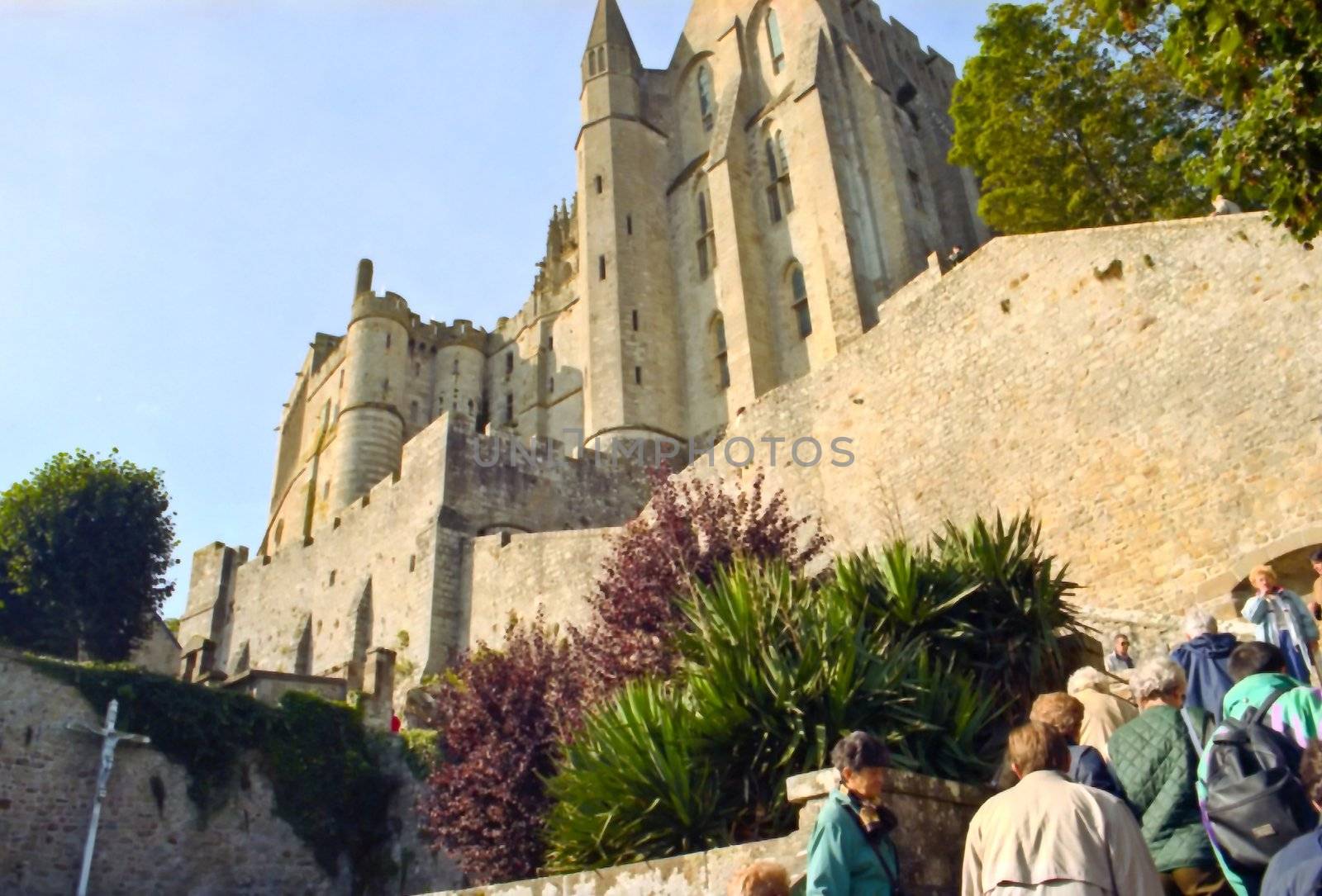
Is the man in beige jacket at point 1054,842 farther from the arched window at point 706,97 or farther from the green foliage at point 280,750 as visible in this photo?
the arched window at point 706,97

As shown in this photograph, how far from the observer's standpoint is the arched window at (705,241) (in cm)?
3475

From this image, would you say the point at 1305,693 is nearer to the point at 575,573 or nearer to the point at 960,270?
the point at 960,270

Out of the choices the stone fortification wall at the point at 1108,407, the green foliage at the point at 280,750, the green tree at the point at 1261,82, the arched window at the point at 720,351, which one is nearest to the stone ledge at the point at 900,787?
the green tree at the point at 1261,82

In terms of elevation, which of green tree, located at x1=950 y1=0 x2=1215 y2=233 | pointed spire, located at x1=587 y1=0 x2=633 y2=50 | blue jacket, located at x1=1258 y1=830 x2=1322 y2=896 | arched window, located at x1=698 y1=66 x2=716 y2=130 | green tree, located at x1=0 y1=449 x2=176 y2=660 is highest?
pointed spire, located at x1=587 y1=0 x2=633 y2=50

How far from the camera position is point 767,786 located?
7309 mm

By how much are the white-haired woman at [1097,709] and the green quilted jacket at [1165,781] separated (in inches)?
21.5

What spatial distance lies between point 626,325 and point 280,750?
19360 millimetres

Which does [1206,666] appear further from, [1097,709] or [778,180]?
[778,180]

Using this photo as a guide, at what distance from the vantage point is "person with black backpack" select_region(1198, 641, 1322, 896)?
377 centimetres

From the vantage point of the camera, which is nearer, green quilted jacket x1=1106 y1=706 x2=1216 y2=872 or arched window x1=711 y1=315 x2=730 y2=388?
green quilted jacket x1=1106 y1=706 x2=1216 y2=872

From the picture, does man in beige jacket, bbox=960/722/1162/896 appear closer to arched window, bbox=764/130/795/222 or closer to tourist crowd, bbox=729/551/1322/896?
tourist crowd, bbox=729/551/1322/896

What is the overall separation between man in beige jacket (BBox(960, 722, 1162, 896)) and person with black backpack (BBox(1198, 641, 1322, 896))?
0.33 metres

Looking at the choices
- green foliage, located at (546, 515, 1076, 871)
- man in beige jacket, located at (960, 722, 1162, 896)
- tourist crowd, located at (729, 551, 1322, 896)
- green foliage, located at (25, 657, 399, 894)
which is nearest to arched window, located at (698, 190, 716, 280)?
green foliage, located at (25, 657, 399, 894)

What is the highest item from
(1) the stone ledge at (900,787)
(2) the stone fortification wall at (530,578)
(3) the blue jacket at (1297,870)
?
(2) the stone fortification wall at (530,578)
